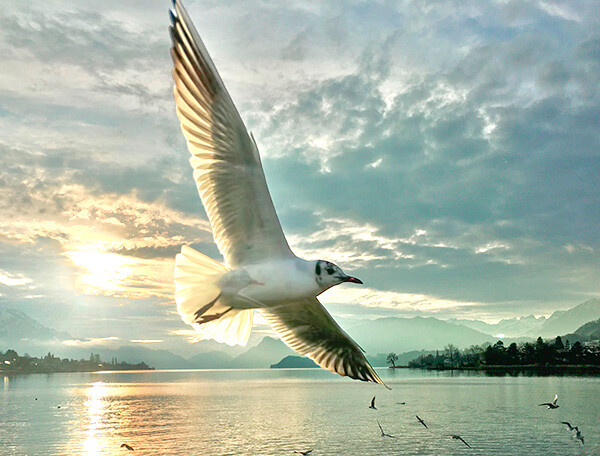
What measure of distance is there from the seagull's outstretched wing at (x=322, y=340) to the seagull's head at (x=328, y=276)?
1.23m

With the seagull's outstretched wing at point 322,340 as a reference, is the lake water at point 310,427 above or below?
below

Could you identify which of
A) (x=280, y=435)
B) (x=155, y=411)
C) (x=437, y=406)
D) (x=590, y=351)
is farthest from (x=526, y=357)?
(x=280, y=435)

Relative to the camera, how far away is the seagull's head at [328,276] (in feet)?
18.9

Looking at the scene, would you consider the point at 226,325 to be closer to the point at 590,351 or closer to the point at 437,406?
the point at 437,406

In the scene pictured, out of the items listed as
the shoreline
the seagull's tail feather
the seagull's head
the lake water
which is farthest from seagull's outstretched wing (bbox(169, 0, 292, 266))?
the shoreline

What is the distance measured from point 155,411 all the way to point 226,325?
232 ft

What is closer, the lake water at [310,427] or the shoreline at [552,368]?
the lake water at [310,427]

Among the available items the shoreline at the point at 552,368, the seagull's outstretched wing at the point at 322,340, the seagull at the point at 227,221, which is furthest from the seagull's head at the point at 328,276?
the shoreline at the point at 552,368

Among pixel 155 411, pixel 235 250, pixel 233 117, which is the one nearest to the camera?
pixel 233 117

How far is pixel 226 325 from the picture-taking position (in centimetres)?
695

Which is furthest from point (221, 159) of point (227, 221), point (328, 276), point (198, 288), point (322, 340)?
point (322, 340)

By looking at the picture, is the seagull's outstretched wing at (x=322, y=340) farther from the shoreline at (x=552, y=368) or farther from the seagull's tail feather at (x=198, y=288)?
the shoreline at (x=552, y=368)

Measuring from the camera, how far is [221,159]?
19.0 feet

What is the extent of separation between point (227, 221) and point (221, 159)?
652 millimetres
